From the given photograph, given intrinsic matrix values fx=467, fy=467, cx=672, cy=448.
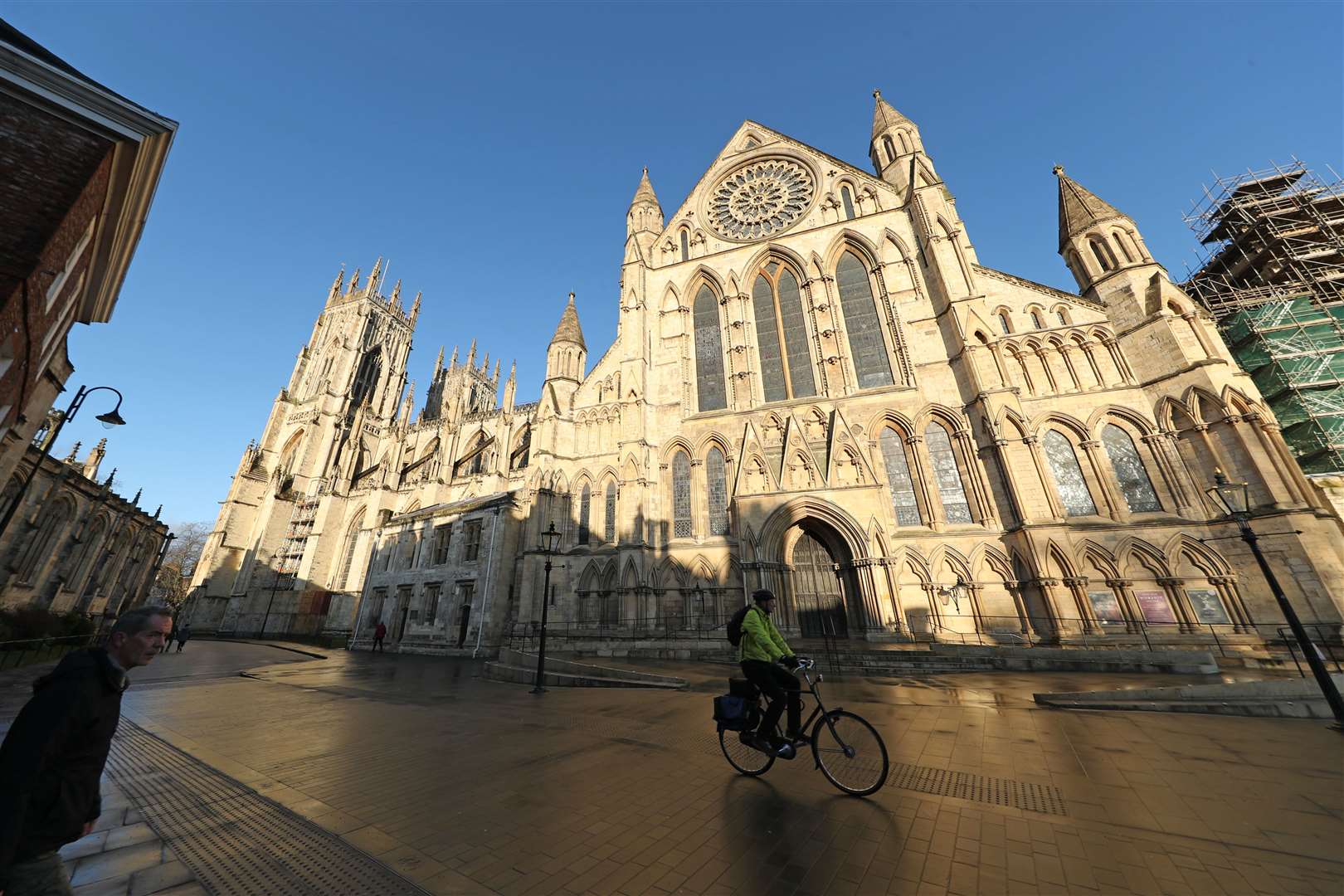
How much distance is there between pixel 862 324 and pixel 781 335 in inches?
139

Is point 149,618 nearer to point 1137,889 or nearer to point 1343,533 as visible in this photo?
point 1137,889

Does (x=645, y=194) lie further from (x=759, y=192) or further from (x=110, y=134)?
(x=110, y=134)

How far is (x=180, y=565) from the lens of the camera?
62750 mm

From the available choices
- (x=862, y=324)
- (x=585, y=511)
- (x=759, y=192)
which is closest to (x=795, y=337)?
(x=862, y=324)

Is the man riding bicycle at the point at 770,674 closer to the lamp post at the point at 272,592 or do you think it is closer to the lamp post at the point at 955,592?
the lamp post at the point at 955,592

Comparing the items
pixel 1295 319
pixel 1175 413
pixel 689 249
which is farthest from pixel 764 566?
pixel 1295 319

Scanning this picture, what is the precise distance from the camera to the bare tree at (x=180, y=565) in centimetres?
Answer: 6009

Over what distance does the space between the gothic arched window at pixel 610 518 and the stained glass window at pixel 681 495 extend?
2.79 meters

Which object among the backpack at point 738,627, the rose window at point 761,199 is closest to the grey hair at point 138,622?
the backpack at point 738,627

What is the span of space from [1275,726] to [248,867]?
36.8 ft

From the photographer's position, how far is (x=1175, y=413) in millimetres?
15516

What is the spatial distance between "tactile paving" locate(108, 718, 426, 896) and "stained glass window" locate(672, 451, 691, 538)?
15.3 metres

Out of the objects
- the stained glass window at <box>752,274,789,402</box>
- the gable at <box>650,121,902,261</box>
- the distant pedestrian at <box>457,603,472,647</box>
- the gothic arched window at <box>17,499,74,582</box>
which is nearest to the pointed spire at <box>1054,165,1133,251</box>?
the gable at <box>650,121,902,261</box>

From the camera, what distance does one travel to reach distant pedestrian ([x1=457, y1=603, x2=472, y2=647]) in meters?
20.6
